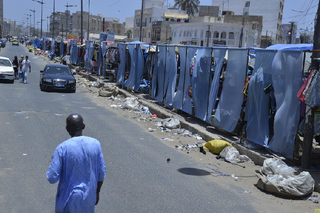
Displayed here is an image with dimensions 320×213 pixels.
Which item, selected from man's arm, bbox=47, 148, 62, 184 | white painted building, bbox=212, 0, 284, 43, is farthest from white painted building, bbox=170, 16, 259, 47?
man's arm, bbox=47, 148, 62, 184

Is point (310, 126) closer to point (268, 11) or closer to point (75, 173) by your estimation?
point (75, 173)

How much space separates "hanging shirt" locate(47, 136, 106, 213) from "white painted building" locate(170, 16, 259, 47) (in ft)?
188

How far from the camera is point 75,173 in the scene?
137 inches

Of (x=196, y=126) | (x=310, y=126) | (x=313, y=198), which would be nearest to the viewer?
(x=313, y=198)

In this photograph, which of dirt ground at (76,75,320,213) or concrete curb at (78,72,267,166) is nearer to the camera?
dirt ground at (76,75,320,213)

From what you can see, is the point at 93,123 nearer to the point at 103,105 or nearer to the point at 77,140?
the point at 103,105

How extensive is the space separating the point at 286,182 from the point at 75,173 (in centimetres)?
423

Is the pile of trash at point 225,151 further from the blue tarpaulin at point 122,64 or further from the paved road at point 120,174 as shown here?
the blue tarpaulin at point 122,64

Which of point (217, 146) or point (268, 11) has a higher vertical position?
point (268, 11)

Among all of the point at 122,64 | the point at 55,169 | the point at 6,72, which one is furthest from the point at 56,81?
the point at 55,169

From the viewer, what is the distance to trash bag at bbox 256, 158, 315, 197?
629cm

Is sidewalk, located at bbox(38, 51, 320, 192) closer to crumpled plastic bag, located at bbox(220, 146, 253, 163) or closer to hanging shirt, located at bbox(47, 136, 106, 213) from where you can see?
crumpled plastic bag, located at bbox(220, 146, 253, 163)

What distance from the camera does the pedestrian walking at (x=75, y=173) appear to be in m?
3.45

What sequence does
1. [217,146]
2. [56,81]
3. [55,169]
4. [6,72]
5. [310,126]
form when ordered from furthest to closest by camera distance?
[6,72]
[56,81]
[217,146]
[310,126]
[55,169]
